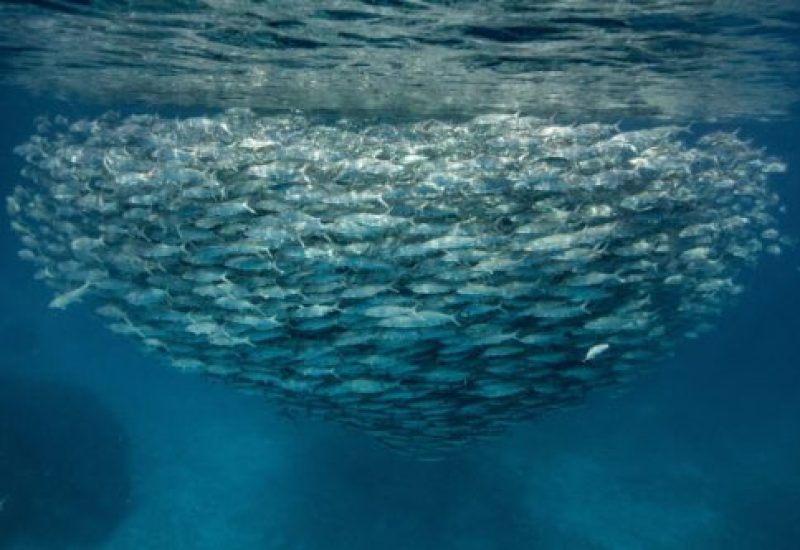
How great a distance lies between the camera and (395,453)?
18688 millimetres

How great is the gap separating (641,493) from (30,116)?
94.6 ft

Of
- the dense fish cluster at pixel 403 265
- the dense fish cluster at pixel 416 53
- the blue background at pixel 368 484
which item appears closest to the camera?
the dense fish cluster at pixel 403 265

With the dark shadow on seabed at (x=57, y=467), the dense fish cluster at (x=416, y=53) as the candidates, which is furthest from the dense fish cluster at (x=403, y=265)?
the dark shadow on seabed at (x=57, y=467)

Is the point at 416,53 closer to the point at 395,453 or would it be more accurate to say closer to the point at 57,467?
the point at 395,453

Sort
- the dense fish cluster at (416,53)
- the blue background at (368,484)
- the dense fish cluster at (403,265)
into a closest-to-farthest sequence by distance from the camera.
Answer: the dense fish cluster at (403,265), the dense fish cluster at (416,53), the blue background at (368,484)

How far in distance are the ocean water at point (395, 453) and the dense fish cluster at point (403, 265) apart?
8.67 feet

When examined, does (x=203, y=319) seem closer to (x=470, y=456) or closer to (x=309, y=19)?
(x=309, y=19)

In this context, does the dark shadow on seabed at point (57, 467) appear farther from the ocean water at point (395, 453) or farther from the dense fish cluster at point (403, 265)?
the dense fish cluster at point (403, 265)

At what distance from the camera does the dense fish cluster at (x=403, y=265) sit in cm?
844

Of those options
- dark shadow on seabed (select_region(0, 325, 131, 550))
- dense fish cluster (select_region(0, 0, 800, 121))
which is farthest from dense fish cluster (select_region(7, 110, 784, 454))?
dark shadow on seabed (select_region(0, 325, 131, 550))

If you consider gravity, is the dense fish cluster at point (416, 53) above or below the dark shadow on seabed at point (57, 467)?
above

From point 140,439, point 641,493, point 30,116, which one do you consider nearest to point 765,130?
point 641,493

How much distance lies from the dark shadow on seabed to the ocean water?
6 cm

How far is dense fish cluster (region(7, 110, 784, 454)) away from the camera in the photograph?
844cm
